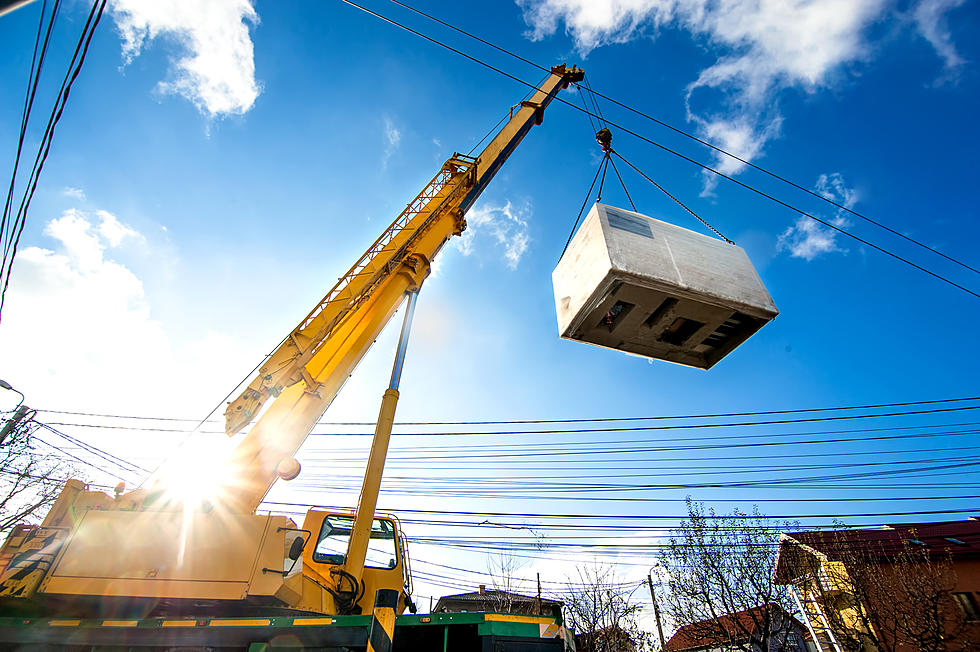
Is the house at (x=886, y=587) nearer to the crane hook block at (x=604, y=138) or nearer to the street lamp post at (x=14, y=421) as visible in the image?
the crane hook block at (x=604, y=138)

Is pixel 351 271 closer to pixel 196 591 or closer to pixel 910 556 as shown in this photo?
pixel 196 591

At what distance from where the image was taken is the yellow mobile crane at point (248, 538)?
453 centimetres

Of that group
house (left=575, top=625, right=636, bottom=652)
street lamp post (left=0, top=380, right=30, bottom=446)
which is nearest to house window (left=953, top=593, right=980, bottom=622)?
house (left=575, top=625, right=636, bottom=652)

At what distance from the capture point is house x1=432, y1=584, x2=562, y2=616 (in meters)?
28.5

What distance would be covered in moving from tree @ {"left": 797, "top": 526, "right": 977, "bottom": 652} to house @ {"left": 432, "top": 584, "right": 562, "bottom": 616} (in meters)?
16.6

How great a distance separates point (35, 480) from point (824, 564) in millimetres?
33129

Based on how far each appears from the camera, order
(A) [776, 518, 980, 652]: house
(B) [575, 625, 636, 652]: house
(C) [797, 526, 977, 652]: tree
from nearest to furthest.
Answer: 1. (C) [797, 526, 977, 652]: tree
2. (A) [776, 518, 980, 652]: house
3. (B) [575, 625, 636, 652]: house

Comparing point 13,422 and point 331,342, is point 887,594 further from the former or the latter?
point 13,422

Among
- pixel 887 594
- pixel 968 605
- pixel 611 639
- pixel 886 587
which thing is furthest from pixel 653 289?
pixel 611 639

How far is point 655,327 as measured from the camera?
441 cm

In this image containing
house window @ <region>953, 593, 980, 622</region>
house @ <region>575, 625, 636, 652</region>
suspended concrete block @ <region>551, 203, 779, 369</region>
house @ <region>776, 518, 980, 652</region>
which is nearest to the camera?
suspended concrete block @ <region>551, 203, 779, 369</region>

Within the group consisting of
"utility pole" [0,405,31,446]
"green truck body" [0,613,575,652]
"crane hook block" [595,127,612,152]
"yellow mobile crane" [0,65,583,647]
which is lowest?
"green truck body" [0,613,575,652]

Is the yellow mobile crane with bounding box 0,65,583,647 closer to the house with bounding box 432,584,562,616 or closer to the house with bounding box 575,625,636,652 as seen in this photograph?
the house with bounding box 575,625,636,652

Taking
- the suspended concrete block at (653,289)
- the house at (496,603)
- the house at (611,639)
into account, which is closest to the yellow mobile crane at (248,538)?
the suspended concrete block at (653,289)
